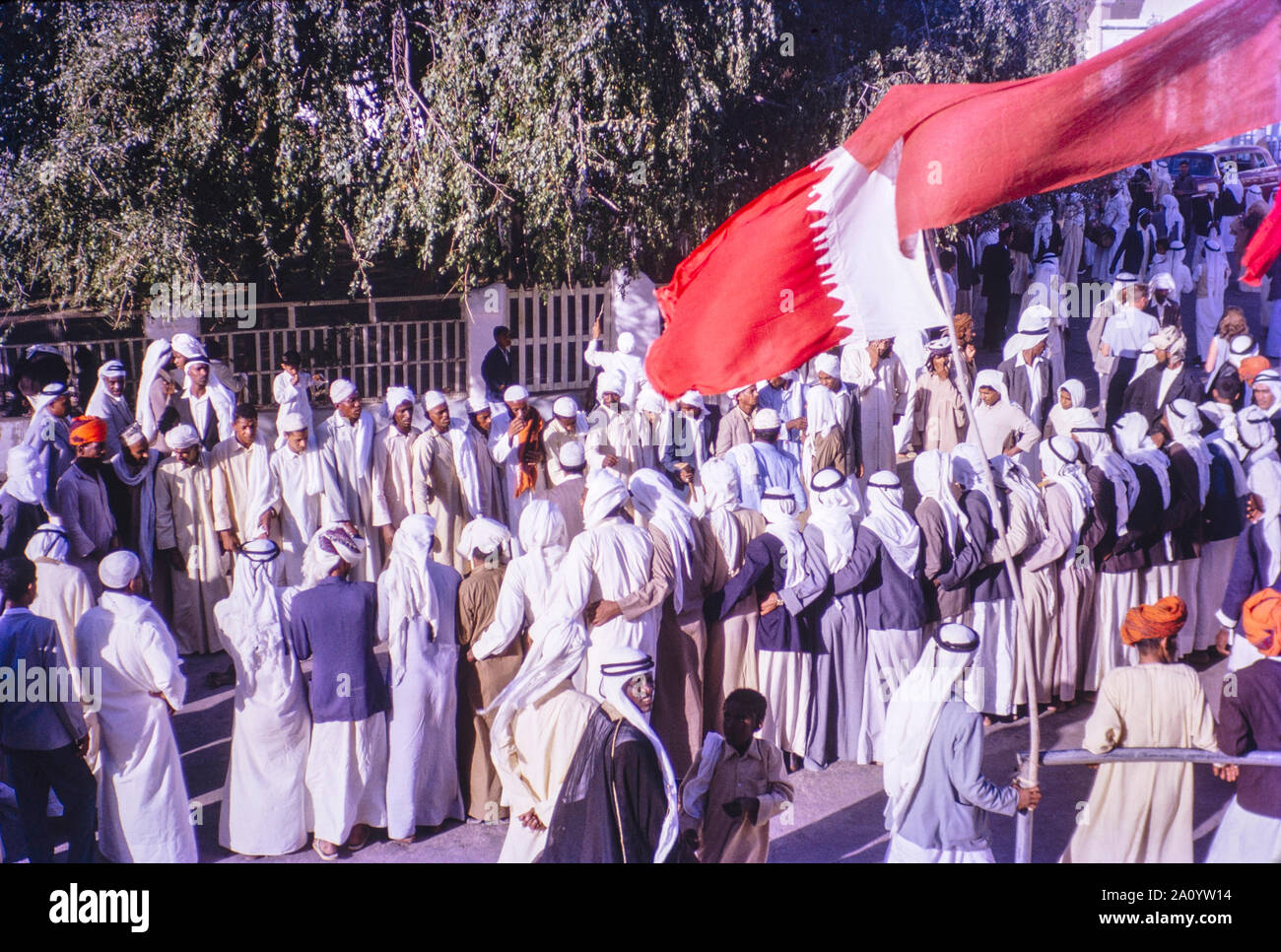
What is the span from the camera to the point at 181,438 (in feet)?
23.1

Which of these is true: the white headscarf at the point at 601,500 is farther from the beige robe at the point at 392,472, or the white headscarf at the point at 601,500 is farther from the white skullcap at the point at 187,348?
the white skullcap at the point at 187,348

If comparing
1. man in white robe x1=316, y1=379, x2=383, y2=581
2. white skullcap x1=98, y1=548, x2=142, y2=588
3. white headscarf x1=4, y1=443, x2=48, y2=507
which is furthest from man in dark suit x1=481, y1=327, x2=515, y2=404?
white skullcap x1=98, y1=548, x2=142, y2=588

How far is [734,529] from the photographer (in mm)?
6074

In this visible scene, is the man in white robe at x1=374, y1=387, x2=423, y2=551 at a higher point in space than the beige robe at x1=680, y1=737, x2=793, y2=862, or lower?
higher

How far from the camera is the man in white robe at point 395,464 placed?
782 centimetres

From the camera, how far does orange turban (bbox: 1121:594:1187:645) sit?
4621mm

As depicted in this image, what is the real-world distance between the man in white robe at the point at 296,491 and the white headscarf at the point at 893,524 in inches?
127

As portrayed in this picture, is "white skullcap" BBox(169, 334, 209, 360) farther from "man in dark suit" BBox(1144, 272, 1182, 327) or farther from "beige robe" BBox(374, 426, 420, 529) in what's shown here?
"man in dark suit" BBox(1144, 272, 1182, 327)

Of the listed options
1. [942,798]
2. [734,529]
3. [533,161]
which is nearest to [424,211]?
[533,161]

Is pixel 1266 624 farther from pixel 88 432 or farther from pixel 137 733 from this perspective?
pixel 88 432

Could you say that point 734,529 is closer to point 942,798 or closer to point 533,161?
point 942,798

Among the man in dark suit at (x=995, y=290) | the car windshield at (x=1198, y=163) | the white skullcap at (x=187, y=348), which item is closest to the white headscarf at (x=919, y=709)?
the white skullcap at (x=187, y=348)

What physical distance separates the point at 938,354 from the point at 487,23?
12.9 ft

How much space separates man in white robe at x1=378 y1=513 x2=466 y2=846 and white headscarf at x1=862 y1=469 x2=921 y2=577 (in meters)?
1.95
